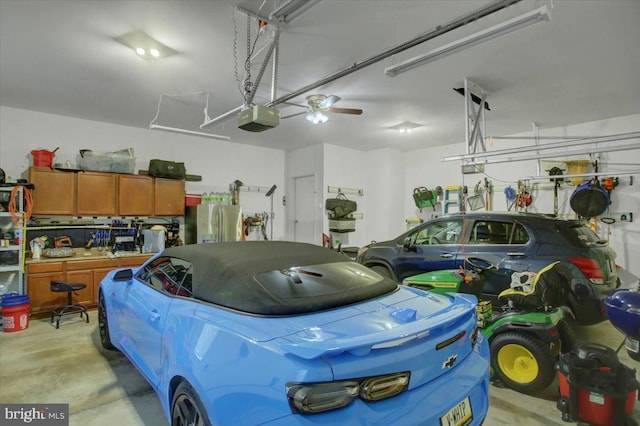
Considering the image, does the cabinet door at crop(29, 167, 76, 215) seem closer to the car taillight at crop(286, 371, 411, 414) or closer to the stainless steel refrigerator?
the stainless steel refrigerator

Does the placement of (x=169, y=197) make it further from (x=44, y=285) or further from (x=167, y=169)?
(x=44, y=285)

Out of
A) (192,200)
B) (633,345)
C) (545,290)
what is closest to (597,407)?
(633,345)

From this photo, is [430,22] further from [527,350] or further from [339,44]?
[527,350]

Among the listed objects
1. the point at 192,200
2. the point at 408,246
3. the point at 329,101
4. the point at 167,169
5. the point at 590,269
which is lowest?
the point at 590,269

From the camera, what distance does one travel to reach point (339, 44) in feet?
10.1

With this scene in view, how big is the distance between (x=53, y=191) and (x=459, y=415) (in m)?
5.82

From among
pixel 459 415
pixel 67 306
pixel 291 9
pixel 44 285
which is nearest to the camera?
pixel 459 415

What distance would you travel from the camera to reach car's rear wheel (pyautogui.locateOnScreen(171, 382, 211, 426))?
1.53 metres

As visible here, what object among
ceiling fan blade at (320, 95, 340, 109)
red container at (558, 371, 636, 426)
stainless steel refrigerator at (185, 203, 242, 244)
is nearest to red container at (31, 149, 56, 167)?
stainless steel refrigerator at (185, 203, 242, 244)

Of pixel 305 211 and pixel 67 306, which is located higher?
pixel 305 211

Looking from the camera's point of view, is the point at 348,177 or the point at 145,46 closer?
the point at 145,46

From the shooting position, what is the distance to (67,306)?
4445 millimetres

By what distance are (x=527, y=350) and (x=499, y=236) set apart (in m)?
1.74

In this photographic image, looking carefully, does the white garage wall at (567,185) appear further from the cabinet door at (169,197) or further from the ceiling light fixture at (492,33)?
the cabinet door at (169,197)
